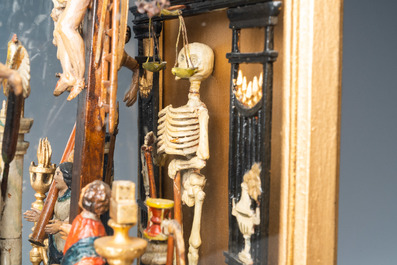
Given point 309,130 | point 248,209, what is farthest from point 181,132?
point 309,130

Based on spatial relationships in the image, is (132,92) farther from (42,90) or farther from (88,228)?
(88,228)

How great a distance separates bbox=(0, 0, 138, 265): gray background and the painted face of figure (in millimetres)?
340

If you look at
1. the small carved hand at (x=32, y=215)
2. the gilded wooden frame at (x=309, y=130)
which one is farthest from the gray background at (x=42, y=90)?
the gilded wooden frame at (x=309, y=130)

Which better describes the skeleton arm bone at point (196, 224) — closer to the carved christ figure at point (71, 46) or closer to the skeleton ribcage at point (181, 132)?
the skeleton ribcage at point (181, 132)

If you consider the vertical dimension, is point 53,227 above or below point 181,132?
below

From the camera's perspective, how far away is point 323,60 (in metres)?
1.56

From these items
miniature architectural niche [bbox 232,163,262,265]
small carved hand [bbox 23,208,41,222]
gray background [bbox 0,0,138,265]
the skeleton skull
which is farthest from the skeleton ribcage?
small carved hand [bbox 23,208,41,222]

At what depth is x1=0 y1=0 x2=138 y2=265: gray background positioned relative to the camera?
2.11 meters

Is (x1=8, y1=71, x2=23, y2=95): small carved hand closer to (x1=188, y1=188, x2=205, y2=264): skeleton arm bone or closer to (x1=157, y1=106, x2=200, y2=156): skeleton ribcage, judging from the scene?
(x1=157, y1=106, x2=200, y2=156): skeleton ribcage

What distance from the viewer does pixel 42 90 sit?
2176 millimetres

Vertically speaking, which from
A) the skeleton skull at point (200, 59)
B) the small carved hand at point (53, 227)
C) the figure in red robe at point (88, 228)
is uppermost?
the skeleton skull at point (200, 59)

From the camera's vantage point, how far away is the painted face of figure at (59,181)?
1887mm

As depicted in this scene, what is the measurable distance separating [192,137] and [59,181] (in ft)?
1.46

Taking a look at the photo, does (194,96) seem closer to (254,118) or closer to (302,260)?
(254,118)
